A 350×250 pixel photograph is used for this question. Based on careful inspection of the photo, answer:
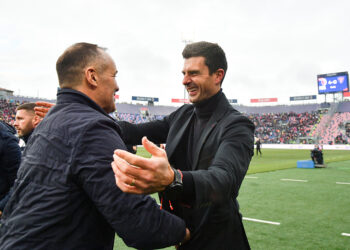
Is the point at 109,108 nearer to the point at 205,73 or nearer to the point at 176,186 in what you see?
the point at 205,73

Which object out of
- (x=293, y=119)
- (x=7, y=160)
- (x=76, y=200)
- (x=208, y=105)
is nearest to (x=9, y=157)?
(x=7, y=160)

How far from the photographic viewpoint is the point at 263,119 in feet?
220

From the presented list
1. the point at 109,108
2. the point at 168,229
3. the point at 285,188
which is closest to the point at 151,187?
the point at 168,229

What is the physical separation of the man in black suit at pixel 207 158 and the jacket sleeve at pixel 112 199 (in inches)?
6.1

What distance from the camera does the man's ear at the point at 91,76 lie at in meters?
1.88

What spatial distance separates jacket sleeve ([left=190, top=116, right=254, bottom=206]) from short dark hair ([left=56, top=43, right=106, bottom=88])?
1.01 metres

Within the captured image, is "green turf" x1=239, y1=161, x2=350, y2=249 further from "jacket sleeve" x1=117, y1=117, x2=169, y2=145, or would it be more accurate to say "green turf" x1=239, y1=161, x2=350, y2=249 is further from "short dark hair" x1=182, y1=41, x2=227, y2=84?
"short dark hair" x1=182, y1=41, x2=227, y2=84

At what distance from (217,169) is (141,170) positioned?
0.59 metres

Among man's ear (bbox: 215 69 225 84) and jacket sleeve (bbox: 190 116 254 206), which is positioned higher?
man's ear (bbox: 215 69 225 84)

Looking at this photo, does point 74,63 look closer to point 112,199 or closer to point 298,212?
point 112,199

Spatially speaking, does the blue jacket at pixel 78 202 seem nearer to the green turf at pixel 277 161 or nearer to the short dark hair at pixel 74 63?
the short dark hair at pixel 74 63

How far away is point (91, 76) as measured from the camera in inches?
74.8

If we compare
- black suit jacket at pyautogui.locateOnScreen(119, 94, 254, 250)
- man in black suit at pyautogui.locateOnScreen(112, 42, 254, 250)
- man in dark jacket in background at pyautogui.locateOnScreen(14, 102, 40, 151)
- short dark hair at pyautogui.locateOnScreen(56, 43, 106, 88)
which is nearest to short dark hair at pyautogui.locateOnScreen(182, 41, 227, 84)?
man in black suit at pyautogui.locateOnScreen(112, 42, 254, 250)

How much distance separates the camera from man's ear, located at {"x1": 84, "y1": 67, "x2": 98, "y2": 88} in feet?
6.17
